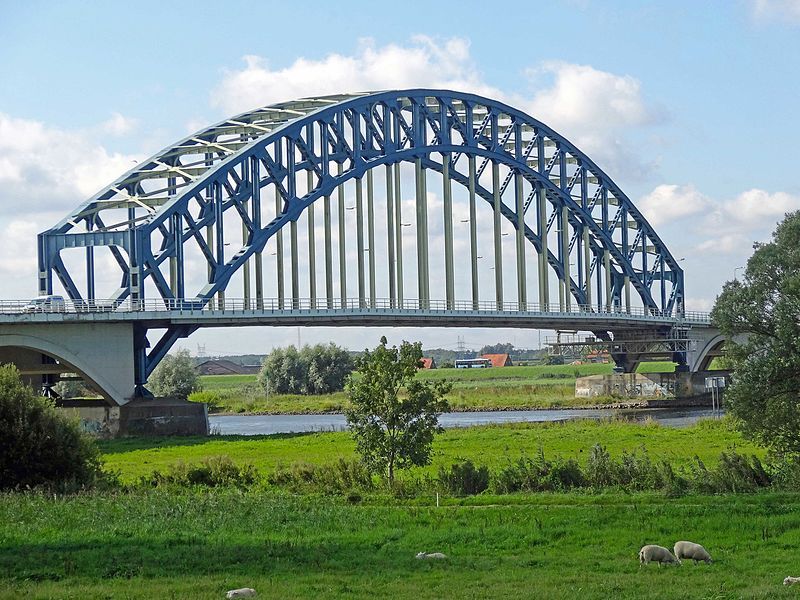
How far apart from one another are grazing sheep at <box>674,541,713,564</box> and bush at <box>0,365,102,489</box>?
1869 centimetres

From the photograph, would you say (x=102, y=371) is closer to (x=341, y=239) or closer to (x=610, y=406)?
(x=341, y=239)

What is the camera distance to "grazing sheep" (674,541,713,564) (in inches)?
912

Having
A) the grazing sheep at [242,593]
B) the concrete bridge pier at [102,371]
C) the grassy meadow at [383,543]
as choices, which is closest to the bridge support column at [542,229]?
the concrete bridge pier at [102,371]

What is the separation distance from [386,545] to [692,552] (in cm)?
618

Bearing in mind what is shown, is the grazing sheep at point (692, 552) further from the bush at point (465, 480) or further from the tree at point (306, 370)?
the tree at point (306, 370)

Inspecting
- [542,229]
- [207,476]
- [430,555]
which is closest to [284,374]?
[542,229]

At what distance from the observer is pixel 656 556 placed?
23094mm

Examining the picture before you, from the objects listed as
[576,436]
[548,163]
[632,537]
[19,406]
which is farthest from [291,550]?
[548,163]

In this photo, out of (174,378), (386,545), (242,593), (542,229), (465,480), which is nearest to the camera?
(242,593)

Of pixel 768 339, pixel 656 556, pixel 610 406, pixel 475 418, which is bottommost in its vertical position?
pixel 656 556

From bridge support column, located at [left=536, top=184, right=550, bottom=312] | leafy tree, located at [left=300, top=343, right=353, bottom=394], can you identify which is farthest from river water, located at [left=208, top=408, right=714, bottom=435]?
leafy tree, located at [left=300, top=343, right=353, bottom=394]

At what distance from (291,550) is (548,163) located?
8236cm

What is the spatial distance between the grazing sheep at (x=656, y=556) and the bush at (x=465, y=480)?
38.6 feet

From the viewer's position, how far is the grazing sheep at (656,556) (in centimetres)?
2306
